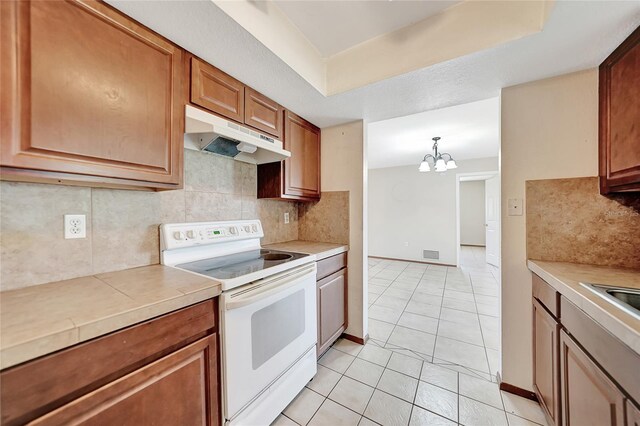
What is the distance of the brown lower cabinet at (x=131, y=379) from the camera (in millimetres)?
606

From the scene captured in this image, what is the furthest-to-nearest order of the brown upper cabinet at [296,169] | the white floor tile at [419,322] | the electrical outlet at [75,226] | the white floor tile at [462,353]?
the white floor tile at [419,322], the brown upper cabinet at [296,169], the white floor tile at [462,353], the electrical outlet at [75,226]

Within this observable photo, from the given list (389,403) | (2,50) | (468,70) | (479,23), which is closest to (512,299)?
(389,403)

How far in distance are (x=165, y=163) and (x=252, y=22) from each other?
2.69 feet

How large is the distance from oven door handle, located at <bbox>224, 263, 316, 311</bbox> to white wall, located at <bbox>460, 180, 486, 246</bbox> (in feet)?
26.0

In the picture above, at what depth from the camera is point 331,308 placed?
1971mm

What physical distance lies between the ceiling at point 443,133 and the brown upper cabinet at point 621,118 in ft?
2.33

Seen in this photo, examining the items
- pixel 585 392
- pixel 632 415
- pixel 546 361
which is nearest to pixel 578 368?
pixel 585 392

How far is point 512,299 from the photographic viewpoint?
1.56 meters

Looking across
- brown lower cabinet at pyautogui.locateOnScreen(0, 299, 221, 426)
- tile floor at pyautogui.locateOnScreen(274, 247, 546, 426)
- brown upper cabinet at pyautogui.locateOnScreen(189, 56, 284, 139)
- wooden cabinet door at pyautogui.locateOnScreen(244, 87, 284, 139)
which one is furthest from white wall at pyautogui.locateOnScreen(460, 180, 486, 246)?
brown lower cabinet at pyautogui.locateOnScreen(0, 299, 221, 426)

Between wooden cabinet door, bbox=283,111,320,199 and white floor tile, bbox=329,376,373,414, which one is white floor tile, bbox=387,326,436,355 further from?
wooden cabinet door, bbox=283,111,320,199

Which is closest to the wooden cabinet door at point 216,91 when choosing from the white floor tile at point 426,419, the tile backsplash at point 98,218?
the tile backsplash at point 98,218

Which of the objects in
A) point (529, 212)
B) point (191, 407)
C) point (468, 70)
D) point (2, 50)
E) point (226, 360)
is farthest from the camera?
point (529, 212)

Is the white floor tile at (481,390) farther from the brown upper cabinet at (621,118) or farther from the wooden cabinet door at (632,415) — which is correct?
the brown upper cabinet at (621,118)

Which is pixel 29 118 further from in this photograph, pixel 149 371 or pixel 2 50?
pixel 149 371
